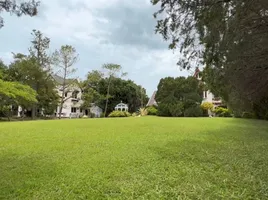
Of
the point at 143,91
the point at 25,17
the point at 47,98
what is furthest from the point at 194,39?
the point at 143,91

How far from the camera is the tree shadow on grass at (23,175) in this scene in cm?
325

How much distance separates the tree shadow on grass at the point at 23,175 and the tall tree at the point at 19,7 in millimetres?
2507

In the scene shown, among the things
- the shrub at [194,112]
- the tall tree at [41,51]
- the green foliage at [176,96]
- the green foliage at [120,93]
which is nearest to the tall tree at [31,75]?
the tall tree at [41,51]

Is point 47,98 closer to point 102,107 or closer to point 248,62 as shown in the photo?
point 102,107

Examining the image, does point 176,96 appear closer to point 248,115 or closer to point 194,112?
point 194,112

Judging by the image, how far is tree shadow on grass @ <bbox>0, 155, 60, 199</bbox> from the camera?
3.25 meters

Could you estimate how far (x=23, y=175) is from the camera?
401 cm

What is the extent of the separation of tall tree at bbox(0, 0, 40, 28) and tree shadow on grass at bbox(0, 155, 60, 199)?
251 centimetres

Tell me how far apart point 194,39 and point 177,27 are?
64 cm

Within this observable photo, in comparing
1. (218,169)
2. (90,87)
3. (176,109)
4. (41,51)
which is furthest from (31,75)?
(218,169)

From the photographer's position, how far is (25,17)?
402cm

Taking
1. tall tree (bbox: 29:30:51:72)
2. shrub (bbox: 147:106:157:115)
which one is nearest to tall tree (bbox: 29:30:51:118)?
tall tree (bbox: 29:30:51:72)

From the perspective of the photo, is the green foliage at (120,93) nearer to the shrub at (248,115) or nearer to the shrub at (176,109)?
the shrub at (176,109)

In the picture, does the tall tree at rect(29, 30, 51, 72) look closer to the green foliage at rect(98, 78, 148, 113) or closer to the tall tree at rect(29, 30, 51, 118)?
the tall tree at rect(29, 30, 51, 118)
